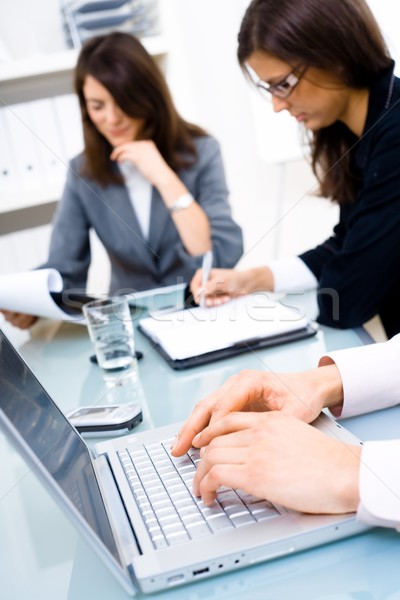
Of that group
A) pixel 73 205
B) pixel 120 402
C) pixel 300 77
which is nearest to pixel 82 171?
pixel 73 205

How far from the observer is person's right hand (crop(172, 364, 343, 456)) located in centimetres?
61

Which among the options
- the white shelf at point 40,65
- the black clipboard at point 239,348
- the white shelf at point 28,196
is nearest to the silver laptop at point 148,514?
the black clipboard at point 239,348

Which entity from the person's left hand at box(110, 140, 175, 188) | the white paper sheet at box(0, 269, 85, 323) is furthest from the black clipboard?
the person's left hand at box(110, 140, 175, 188)

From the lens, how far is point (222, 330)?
1000mm

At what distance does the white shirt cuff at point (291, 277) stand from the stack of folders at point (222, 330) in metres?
0.17

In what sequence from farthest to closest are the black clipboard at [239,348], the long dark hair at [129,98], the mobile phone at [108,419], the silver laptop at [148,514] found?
the long dark hair at [129,98] < the black clipboard at [239,348] < the mobile phone at [108,419] < the silver laptop at [148,514]

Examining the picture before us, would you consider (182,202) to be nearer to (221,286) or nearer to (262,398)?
(221,286)

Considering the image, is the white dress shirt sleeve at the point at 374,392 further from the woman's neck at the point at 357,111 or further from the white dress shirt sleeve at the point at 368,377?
the woman's neck at the point at 357,111

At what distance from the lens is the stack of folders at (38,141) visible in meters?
1.95

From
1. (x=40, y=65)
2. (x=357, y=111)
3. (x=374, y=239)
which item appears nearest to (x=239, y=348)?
(x=374, y=239)

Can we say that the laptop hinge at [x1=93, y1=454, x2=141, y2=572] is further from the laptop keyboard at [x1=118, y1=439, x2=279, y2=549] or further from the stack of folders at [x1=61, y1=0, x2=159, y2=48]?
the stack of folders at [x1=61, y1=0, x2=159, y2=48]

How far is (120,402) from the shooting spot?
34.1 inches

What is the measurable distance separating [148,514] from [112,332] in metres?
0.49

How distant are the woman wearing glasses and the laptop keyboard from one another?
0.50 meters
